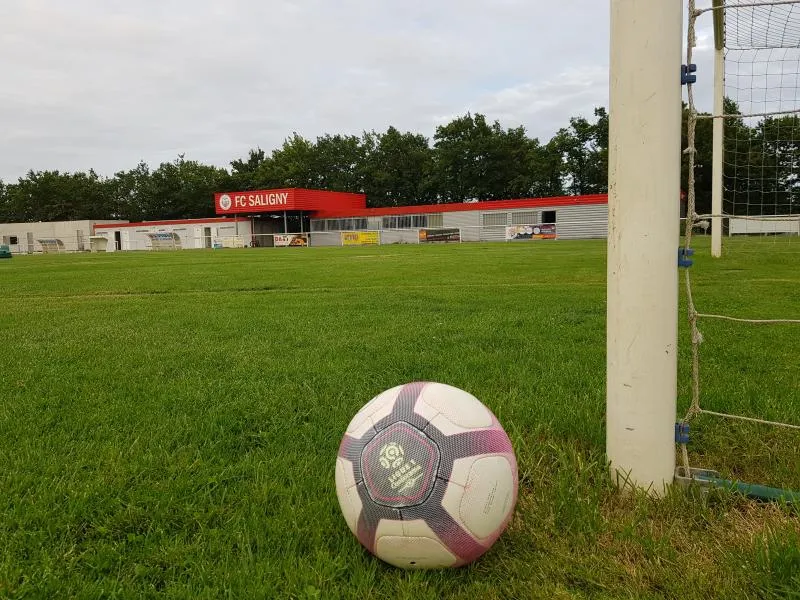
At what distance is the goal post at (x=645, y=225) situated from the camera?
217 centimetres

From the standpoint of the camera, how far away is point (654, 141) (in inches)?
85.7

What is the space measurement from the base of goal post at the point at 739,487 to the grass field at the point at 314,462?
0.16ft

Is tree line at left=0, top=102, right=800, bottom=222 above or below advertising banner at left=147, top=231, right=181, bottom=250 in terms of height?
above

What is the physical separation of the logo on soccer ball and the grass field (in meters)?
0.37

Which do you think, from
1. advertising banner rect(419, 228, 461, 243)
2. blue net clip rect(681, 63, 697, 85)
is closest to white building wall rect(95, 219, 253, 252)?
advertising banner rect(419, 228, 461, 243)

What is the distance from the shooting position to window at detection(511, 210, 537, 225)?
4441 centimetres

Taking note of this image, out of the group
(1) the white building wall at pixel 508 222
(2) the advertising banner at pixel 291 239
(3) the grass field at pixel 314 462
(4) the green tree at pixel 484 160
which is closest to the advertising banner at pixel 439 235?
(1) the white building wall at pixel 508 222

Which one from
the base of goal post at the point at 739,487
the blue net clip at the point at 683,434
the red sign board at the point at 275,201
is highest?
the red sign board at the point at 275,201

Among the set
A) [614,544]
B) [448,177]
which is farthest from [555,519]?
[448,177]

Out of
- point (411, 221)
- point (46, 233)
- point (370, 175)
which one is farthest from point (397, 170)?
point (46, 233)

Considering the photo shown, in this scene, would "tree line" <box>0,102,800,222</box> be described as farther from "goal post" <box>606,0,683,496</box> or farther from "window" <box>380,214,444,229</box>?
"goal post" <box>606,0,683,496</box>

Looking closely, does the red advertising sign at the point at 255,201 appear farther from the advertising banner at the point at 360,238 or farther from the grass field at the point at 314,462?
the grass field at the point at 314,462

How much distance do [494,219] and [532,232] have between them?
12.6ft

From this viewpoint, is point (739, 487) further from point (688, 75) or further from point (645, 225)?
point (688, 75)
